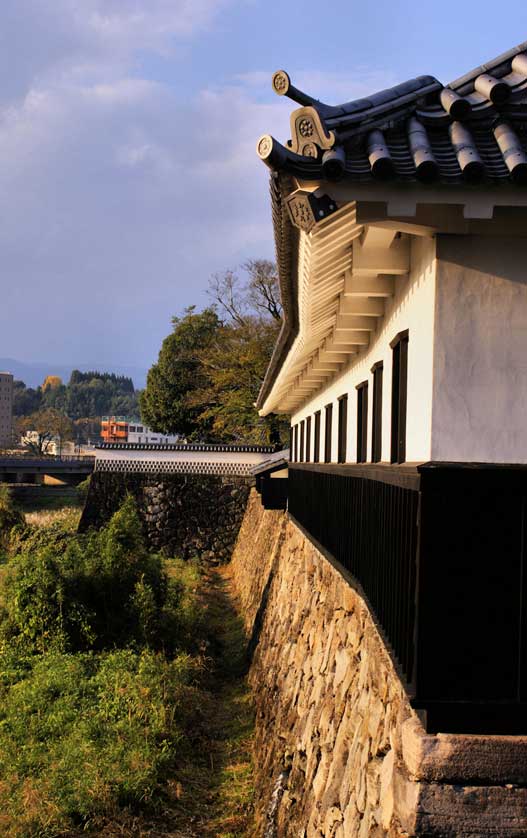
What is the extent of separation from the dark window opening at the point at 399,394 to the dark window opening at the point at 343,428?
4.85 metres

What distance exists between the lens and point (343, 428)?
44.7 ft

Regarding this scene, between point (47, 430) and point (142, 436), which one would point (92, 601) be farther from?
point (142, 436)

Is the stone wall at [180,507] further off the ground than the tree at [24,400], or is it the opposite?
the tree at [24,400]

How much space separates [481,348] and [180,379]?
48133 millimetres

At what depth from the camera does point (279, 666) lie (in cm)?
1245

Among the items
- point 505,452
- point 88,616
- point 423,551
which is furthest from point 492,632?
point 88,616

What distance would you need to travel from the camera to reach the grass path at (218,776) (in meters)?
10.0

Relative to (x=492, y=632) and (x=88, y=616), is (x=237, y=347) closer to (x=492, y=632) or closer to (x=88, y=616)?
(x=88, y=616)

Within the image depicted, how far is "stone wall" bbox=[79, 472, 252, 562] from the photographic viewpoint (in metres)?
33.6

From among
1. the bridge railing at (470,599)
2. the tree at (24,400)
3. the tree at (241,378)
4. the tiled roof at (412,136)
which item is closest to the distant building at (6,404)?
the tree at (24,400)

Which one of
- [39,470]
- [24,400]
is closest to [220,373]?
[39,470]

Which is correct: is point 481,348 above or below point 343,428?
above

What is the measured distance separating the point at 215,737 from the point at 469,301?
991 centimetres

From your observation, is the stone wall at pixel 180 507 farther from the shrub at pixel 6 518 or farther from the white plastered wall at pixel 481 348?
the white plastered wall at pixel 481 348
